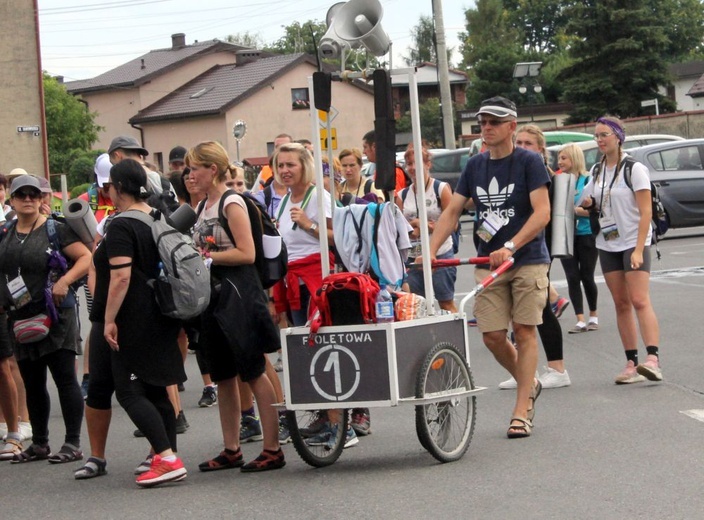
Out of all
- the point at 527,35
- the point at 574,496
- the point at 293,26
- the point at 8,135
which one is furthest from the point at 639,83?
the point at 293,26

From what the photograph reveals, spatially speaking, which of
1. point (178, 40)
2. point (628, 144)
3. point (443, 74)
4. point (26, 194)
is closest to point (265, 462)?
point (26, 194)

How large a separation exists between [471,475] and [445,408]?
26.0 inches

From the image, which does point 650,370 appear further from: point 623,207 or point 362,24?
point 362,24

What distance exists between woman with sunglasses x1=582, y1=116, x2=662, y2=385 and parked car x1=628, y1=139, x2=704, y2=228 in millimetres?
13477

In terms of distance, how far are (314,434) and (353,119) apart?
71804mm

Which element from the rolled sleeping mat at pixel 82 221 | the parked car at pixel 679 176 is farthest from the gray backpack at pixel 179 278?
the parked car at pixel 679 176

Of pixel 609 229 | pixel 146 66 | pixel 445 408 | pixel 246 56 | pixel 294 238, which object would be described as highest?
pixel 146 66

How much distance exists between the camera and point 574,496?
6316 mm

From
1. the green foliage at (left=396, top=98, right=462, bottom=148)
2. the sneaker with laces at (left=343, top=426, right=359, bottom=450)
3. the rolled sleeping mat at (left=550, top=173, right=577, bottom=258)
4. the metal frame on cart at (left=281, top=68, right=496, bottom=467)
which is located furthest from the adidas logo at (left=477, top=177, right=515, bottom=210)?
the green foliage at (left=396, top=98, right=462, bottom=148)

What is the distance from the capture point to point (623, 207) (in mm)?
9930

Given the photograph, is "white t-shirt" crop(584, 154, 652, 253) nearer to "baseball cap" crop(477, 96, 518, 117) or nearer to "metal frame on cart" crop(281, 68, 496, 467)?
"baseball cap" crop(477, 96, 518, 117)

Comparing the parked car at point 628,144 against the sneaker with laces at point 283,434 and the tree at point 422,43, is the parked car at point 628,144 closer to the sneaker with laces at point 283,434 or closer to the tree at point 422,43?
the sneaker with laces at point 283,434

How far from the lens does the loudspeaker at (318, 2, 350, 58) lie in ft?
24.8

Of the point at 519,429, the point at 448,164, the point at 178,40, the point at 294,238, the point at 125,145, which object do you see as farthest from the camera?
the point at 178,40
